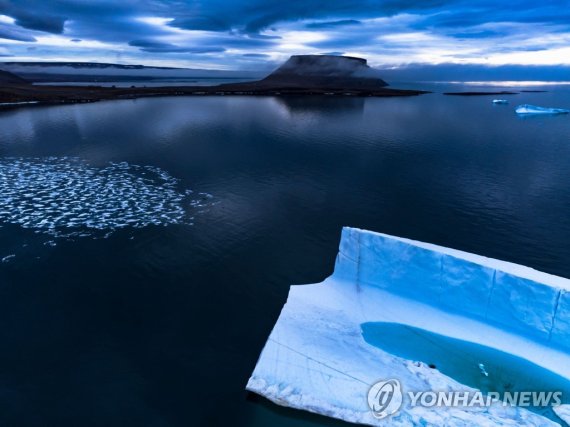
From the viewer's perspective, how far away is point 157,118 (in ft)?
232

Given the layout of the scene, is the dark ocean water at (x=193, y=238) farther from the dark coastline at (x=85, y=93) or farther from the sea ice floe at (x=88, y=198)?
the dark coastline at (x=85, y=93)

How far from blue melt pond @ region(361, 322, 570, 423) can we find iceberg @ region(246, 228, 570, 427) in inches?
2.1

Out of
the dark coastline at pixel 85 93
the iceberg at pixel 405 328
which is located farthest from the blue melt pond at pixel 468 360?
the dark coastline at pixel 85 93

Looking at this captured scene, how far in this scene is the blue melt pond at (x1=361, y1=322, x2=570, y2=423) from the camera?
11641mm

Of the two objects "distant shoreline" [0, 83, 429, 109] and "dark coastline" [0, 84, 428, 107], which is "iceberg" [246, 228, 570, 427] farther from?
"dark coastline" [0, 84, 428, 107]

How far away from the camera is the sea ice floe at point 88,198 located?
925 inches

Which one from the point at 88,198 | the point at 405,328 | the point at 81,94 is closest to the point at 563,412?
the point at 405,328

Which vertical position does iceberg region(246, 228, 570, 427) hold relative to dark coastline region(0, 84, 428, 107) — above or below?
below

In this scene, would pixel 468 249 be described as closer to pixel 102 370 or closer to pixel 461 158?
pixel 102 370

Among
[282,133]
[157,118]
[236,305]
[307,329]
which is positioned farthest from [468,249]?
[157,118]

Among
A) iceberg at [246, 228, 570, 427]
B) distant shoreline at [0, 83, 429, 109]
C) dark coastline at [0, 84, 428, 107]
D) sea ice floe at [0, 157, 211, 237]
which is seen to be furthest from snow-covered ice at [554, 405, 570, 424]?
dark coastline at [0, 84, 428, 107]

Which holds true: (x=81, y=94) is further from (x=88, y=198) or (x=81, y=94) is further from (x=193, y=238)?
(x=193, y=238)

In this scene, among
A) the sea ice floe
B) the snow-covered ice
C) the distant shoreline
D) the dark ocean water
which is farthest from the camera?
the distant shoreline

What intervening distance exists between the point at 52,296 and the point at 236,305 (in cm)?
855
